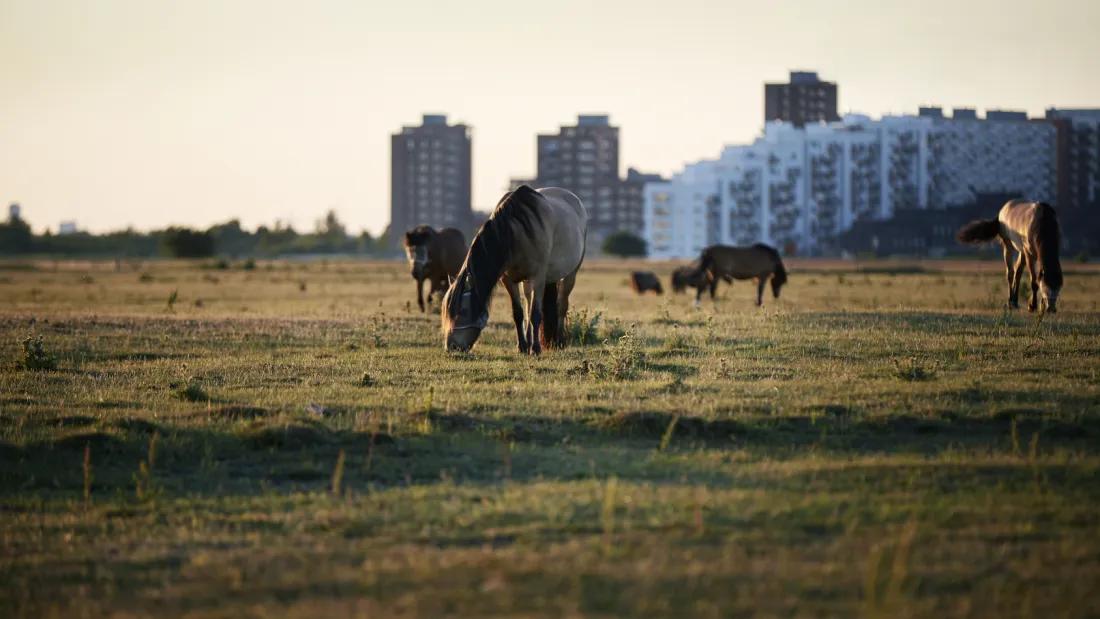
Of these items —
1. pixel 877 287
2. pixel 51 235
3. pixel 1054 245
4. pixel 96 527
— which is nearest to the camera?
A: pixel 96 527

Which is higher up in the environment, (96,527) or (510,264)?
(510,264)

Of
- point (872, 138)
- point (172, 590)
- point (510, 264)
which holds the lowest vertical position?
point (172, 590)

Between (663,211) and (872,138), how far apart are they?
1274 inches

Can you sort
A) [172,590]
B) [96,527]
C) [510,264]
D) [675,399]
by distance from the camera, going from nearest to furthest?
[172,590] < [96,527] < [675,399] < [510,264]

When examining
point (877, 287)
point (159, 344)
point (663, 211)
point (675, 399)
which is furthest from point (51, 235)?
point (675, 399)

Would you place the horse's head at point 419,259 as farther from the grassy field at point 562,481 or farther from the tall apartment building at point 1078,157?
the tall apartment building at point 1078,157

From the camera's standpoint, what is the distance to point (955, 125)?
150125mm

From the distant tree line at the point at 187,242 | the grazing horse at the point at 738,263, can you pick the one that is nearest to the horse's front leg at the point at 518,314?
the grazing horse at the point at 738,263

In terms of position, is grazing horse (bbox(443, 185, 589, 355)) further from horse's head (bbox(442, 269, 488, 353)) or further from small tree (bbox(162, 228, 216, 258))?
small tree (bbox(162, 228, 216, 258))

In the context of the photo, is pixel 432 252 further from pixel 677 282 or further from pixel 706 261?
pixel 677 282

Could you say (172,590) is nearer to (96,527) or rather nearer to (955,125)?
→ (96,527)

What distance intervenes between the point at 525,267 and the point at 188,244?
103608 mm

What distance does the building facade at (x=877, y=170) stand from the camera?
150125 mm

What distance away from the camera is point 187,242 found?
374ft
